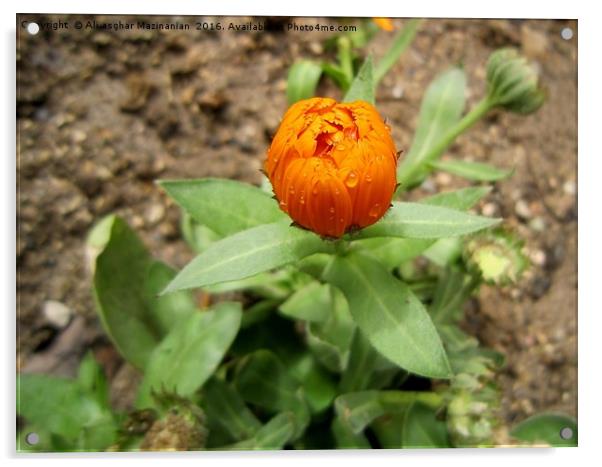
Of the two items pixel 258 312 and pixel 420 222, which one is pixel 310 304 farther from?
pixel 420 222

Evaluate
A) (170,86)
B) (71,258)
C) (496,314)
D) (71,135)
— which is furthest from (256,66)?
(496,314)

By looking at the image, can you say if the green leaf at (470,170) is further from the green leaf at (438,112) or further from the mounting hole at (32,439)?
the mounting hole at (32,439)

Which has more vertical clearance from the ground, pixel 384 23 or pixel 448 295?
pixel 384 23

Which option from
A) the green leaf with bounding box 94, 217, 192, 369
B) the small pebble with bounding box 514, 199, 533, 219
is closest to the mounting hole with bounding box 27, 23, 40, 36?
the green leaf with bounding box 94, 217, 192, 369

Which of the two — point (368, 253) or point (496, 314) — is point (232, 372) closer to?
point (368, 253)

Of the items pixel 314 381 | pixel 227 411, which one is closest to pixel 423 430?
pixel 314 381

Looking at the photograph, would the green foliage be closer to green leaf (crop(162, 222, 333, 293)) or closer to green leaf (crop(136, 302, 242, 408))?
green leaf (crop(136, 302, 242, 408))

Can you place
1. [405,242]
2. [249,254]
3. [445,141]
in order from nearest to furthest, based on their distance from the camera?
[249,254] → [405,242] → [445,141]

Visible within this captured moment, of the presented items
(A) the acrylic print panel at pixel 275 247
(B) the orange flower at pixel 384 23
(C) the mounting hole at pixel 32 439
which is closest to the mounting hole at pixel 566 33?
(A) the acrylic print panel at pixel 275 247
